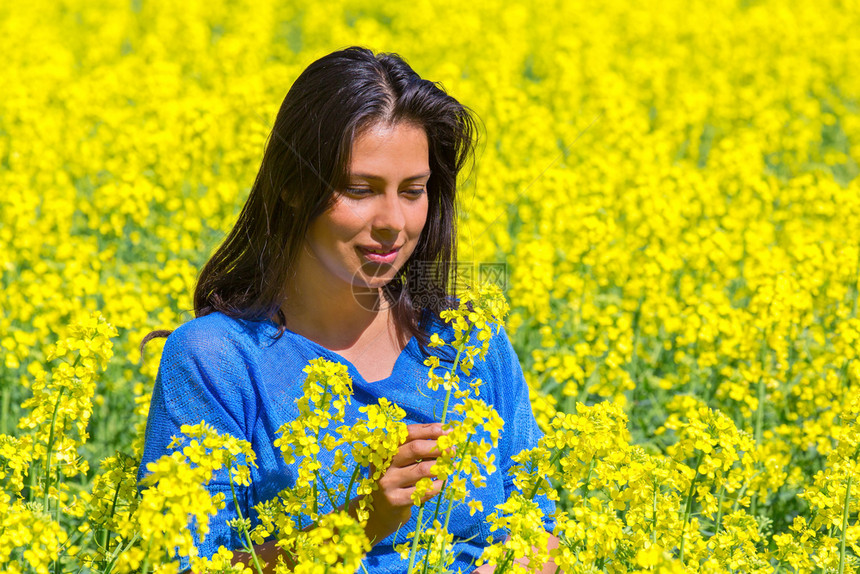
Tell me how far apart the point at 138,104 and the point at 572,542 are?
20.0 ft

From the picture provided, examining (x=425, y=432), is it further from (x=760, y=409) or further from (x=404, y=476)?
(x=760, y=409)

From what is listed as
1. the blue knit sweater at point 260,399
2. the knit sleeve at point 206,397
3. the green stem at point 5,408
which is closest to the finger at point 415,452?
the blue knit sweater at point 260,399

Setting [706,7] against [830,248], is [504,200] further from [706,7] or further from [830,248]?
[706,7]

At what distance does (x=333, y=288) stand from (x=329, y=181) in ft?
1.06

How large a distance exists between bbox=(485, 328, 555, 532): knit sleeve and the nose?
0.41 metres

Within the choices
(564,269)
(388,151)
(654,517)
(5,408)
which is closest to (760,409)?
(564,269)

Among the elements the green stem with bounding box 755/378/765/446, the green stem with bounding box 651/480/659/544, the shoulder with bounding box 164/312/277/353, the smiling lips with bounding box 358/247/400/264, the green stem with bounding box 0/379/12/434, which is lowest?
the green stem with bounding box 0/379/12/434

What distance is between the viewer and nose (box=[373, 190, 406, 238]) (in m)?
2.26

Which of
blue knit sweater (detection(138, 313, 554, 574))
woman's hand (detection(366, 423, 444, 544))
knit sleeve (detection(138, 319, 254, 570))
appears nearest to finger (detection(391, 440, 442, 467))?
woman's hand (detection(366, 423, 444, 544))

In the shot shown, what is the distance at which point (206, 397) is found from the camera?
86.4 inches

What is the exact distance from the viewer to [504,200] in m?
5.57

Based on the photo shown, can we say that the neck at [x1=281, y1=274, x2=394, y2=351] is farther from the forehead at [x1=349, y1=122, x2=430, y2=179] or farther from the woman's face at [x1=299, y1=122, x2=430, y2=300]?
the forehead at [x1=349, y1=122, x2=430, y2=179]

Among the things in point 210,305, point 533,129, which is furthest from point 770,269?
point 533,129

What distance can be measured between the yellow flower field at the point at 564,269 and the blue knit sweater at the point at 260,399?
0.59 feet
